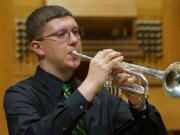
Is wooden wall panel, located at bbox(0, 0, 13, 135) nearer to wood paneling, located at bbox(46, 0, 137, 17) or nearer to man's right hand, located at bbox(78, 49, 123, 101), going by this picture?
wood paneling, located at bbox(46, 0, 137, 17)

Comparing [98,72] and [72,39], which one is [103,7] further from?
[98,72]

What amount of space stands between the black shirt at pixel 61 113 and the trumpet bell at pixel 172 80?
140mm

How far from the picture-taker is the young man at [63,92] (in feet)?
6.49

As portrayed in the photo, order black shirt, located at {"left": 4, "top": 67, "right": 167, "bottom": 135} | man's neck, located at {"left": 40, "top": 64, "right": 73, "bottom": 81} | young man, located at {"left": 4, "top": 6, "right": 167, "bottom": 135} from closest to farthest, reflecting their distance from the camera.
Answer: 1. black shirt, located at {"left": 4, "top": 67, "right": 167, "bottom": 135}
2. young man, located at {"left": 4, "top": 6, "right": 167, "bottom": 135}
3. man's neck, located at {"left": 40, "top": 64, "right": 73, "bottom": 81}

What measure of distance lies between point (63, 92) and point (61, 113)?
0.34m

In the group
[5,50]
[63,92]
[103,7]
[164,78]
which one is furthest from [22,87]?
[103,7]

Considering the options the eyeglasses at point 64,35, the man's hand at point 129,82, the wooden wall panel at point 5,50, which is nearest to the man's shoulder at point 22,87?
the eyeglasses at point 64,35

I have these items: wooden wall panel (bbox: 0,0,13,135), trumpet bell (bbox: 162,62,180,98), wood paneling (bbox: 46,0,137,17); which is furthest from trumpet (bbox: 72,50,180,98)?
wood paneling (bbox: 46,0,137,17)

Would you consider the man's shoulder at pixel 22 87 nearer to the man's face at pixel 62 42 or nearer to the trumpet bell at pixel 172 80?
the man's face at pixel 62 42

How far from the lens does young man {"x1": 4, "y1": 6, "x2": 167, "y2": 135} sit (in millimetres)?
1979

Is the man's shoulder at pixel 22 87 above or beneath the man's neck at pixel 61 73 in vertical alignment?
beneath

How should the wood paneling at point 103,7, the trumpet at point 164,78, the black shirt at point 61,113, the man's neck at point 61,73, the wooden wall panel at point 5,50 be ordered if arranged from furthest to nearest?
the wood paneling at point 103,7 < the wooden wall panel at point 5,50 < the man's neck at point 61,73 < the trumpet at point 164,78 < the black shirt at point 61,113

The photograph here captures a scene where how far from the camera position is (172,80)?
2.12 metres

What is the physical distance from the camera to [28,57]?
354 cm
